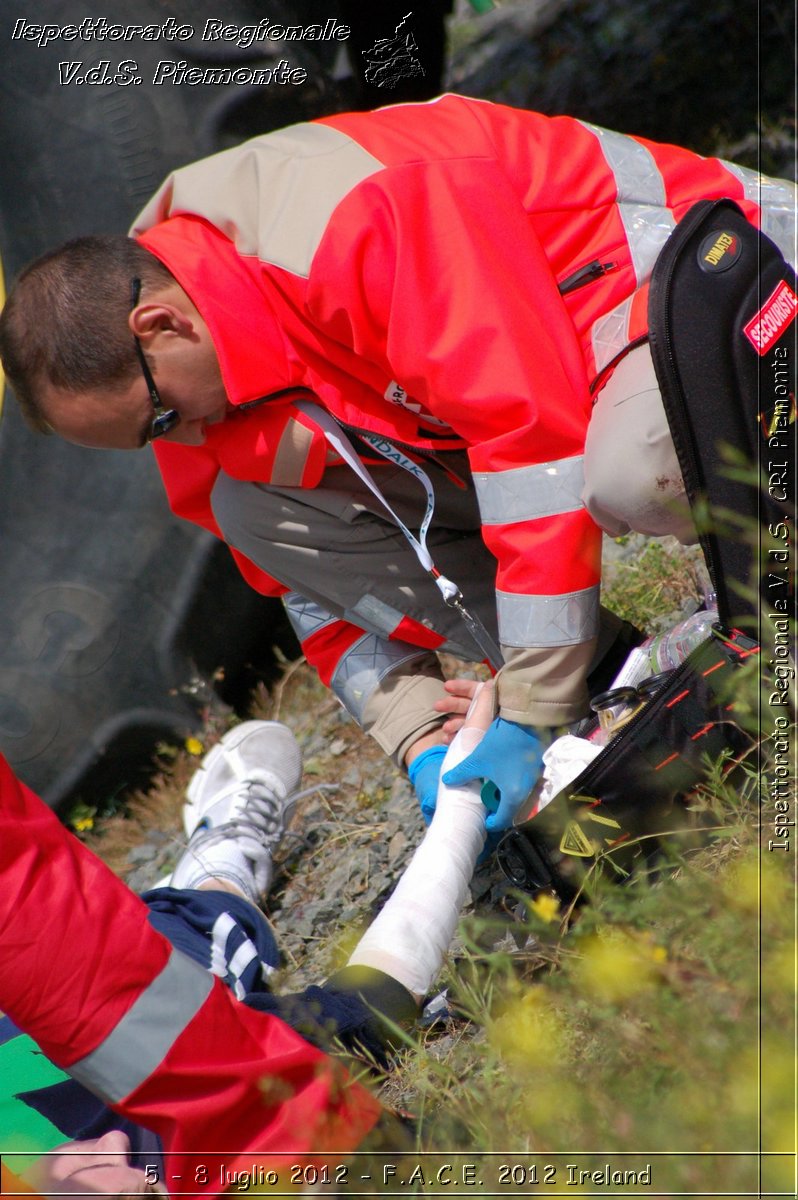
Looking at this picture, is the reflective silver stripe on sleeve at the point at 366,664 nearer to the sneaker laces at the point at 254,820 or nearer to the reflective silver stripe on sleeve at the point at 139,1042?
the sneaker laces at the point at 254,820

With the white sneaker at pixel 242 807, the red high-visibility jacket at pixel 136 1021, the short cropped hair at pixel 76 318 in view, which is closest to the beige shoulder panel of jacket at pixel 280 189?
the short cropped hair at pixel 76 318

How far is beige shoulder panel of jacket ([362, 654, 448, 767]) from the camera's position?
2357mm

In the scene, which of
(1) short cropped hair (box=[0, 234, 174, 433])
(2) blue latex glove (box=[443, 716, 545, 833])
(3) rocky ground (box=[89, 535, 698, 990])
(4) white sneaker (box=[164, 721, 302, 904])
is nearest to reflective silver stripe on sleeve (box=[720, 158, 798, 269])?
(3) rocky ground (box=[89, 535, 698, 990])

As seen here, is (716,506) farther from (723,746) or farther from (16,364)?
(16,364)

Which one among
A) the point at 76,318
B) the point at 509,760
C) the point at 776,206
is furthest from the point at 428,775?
the point at 776,206

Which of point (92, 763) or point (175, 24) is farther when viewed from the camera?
point (92, 763)

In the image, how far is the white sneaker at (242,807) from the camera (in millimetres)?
2572

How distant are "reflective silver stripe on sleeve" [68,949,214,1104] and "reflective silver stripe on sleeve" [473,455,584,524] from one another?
3.08 ft

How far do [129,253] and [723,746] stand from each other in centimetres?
138

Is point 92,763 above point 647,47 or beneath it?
beneath

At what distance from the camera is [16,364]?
2.02 metres

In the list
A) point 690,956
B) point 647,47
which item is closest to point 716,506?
point 690,956

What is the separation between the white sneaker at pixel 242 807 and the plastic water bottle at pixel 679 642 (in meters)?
1.09

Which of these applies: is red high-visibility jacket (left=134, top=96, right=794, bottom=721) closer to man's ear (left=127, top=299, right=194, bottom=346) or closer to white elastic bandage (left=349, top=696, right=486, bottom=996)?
man's ear (left=127, top=299, right=194, bottom=346)
